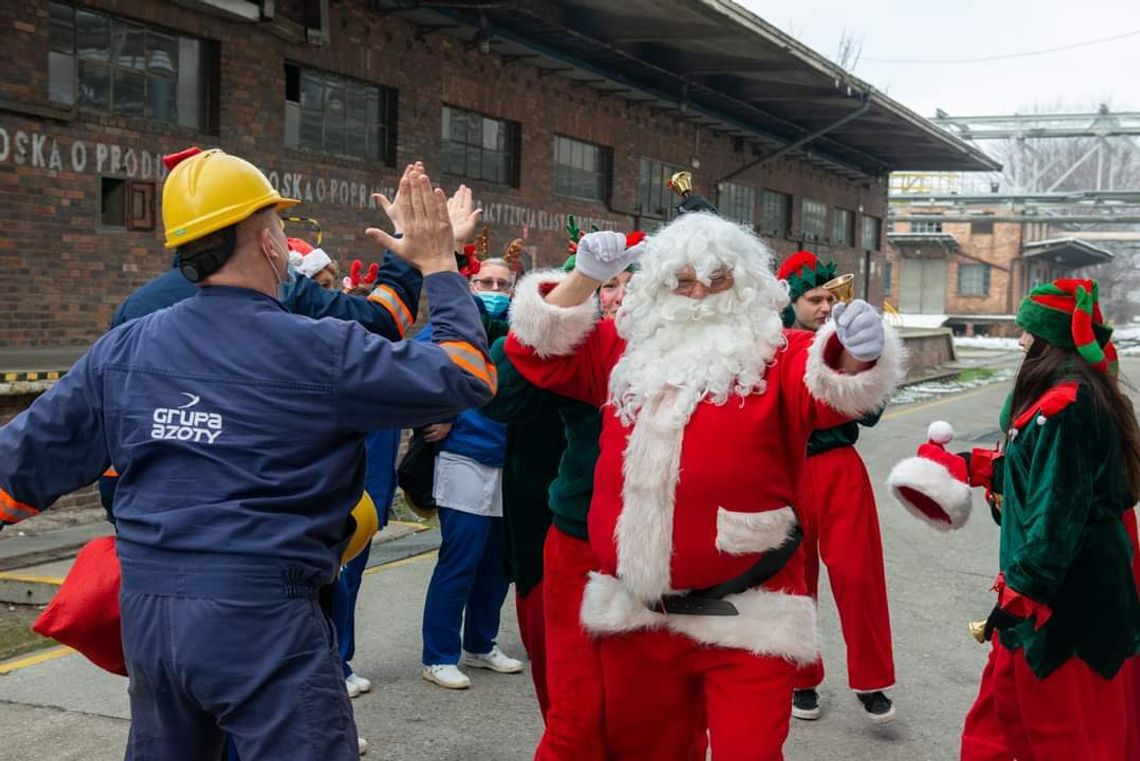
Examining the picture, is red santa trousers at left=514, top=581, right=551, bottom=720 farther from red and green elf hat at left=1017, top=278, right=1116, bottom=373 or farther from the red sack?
red and green elf hat at left=1017, top=278, right=1116, bottom=373

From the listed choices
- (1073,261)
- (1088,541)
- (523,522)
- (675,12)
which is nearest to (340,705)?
(523,522)

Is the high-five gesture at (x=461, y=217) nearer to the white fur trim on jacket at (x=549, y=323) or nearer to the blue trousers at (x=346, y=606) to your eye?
the white fur trim on jacket at (x=549, y=323)

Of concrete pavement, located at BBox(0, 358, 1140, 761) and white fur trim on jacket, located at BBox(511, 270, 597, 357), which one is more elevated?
white fur trim on jacket, located at BBox(511, 270, 597, 357)

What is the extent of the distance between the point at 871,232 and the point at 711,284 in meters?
29.2

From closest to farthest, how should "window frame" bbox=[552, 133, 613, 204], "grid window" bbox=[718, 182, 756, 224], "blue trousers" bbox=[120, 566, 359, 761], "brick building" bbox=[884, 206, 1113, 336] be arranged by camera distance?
"blue trousers" bbox=[120, 566, 359, 761] < "window frame" bbox=[552, 133, 613, 204] < "grid window" bbox=[718, 182, 756, 224] < "brick building" bbox=[884, 206, 1113, 336]

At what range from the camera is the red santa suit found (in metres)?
3.12

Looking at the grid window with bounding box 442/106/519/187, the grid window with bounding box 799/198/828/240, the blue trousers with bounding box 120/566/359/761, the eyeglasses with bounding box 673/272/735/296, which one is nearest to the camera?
the blue trousers with bounding box 120/566/359/761

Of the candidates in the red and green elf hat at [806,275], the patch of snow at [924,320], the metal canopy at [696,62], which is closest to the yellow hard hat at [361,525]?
the red and green elf hat at [806,275]

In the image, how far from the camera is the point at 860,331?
2908 mm

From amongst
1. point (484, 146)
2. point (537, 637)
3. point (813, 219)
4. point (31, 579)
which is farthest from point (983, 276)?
point (537, 637)

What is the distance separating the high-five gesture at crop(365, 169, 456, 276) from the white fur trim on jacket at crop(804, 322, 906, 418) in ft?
3.16

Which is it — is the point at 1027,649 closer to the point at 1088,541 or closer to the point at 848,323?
the point at 1088,541

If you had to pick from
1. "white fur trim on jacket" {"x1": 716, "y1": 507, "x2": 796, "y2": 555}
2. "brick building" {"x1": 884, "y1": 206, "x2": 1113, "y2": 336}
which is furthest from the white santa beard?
"brick building" {"x1": 884, "y1": 206, "x2": 1113, "y2": 336}

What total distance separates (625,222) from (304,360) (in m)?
16.7
